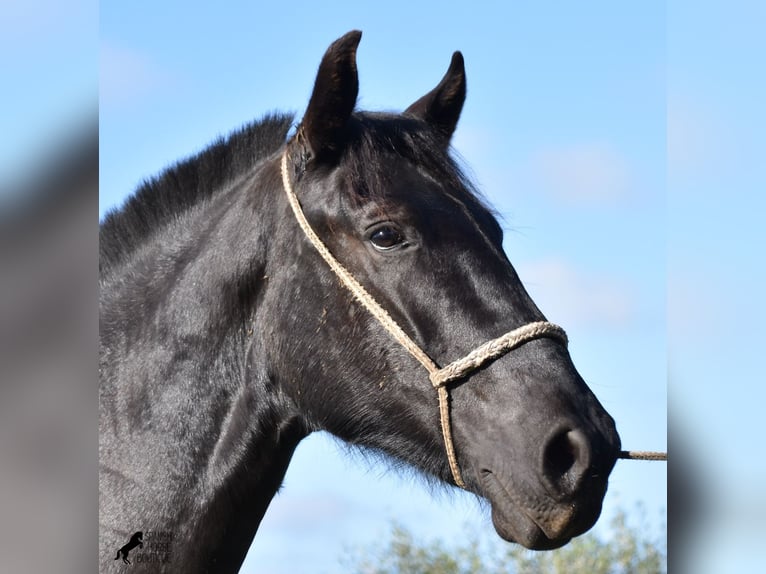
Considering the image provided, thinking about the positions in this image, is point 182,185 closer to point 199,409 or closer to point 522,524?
point 199,409

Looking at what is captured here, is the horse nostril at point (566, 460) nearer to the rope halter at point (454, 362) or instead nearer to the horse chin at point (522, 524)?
the horse chin at point (522, 524)

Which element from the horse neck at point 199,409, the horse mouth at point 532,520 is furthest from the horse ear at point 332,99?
the horse mouth at point 532,520

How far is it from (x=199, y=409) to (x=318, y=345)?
0.47 metres

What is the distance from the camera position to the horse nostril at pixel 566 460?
232 centimetres

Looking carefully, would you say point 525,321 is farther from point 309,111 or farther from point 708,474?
point 309,111

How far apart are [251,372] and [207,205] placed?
75cm

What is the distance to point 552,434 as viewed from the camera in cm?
235

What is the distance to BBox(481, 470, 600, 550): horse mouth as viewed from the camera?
7.71 feet

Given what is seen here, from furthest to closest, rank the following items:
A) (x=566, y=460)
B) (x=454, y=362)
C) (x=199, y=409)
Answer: (x=199, y=409), (x=454, y=362), (x=566, y=460)

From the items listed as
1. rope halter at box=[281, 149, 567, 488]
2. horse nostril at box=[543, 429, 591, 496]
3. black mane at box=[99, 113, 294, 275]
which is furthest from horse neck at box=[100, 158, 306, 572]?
horse nostril at box=[543, 429, 591, 496]

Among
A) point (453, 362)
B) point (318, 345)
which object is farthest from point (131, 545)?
point (453, 362)

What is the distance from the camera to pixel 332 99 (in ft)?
9.57

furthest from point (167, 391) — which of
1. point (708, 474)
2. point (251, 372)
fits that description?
point (708, 474)

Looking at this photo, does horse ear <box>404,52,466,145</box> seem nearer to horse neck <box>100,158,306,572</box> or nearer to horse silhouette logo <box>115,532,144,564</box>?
horse neck <box>100,158,306,572</box>
